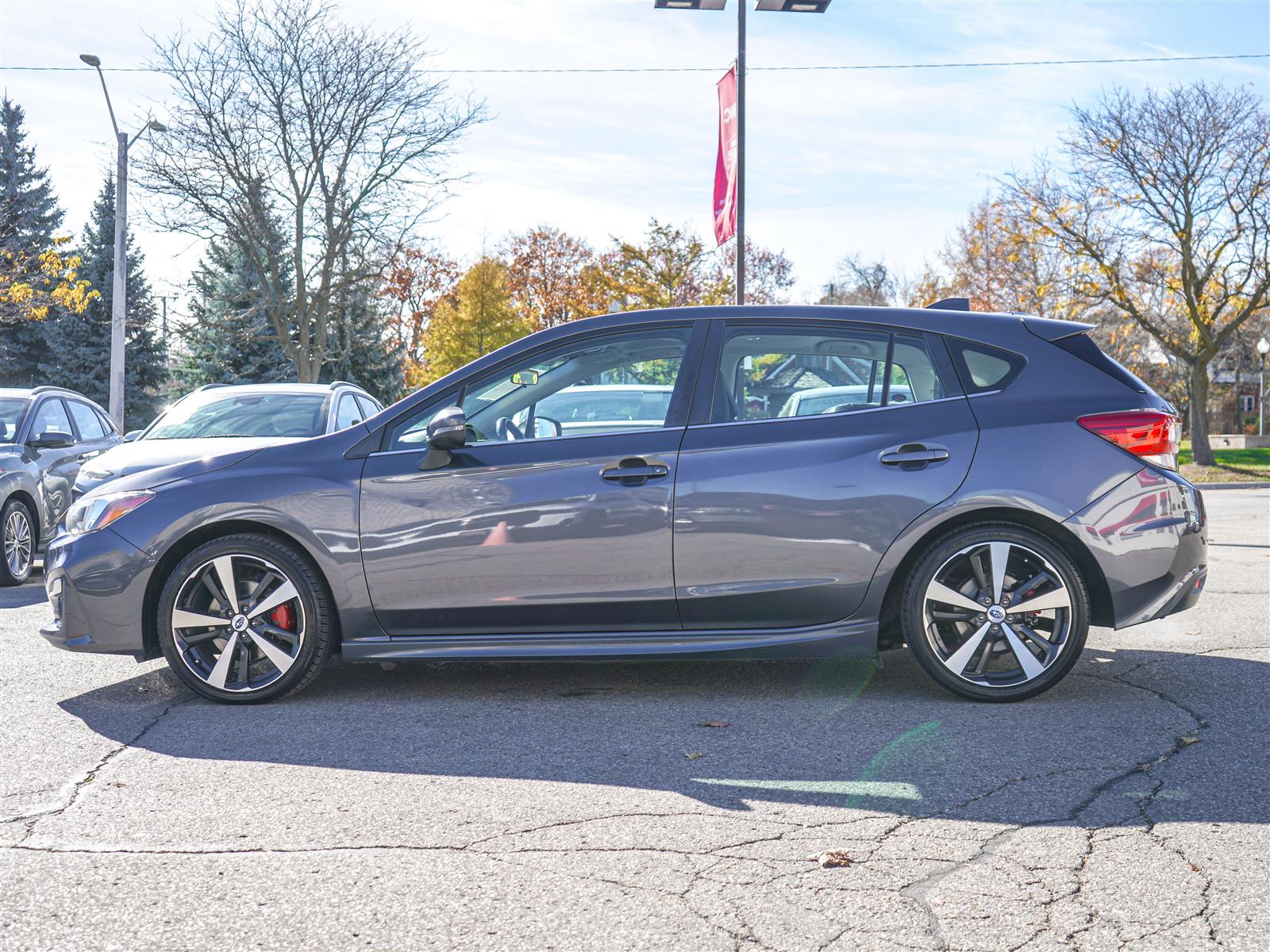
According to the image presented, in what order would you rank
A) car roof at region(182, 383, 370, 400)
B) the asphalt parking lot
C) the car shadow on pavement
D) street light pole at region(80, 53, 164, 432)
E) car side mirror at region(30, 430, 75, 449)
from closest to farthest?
1. the asphalt parking lot
2. the car shadow on pavement
3. car roof at region(182, 383, 370, 400)
4. car side mirror at region(30, 430, 75, 449)
5. street light pole at region(80, 53, 164, 432)

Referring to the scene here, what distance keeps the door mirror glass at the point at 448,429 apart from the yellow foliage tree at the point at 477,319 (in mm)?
47547

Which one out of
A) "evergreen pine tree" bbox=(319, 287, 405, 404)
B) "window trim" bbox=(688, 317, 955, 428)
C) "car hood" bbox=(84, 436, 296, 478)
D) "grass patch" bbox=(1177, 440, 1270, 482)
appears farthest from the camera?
"evergreen pine tree" bbox=(319, 287, 405, 404)

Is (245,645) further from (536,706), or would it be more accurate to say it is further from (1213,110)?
(1213,110)

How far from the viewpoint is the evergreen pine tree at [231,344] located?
132 ft

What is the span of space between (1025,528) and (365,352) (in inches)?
1627

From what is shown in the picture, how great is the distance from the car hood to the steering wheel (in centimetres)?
331

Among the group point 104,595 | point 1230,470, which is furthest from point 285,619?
point 1230,470

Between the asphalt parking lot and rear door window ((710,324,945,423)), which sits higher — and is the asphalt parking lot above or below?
below

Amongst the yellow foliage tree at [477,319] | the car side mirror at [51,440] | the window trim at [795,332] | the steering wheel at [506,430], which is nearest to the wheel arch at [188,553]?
the steering wheel at [506,430]

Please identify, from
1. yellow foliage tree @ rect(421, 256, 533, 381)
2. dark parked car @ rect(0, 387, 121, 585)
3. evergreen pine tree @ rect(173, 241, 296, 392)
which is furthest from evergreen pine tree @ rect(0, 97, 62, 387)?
dark parked car @ rect(0, 387, 121, 585)

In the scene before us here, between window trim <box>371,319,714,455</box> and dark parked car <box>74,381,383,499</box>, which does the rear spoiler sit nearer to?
window trim <box>371,319,714,455</box>

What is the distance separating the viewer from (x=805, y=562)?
5.11 meters

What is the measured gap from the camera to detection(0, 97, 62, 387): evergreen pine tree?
46.8 meters

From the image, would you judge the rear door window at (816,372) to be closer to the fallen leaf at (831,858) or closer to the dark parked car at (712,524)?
the dark parked car at (712,524)
